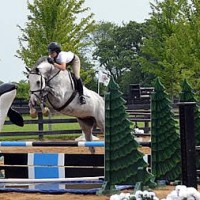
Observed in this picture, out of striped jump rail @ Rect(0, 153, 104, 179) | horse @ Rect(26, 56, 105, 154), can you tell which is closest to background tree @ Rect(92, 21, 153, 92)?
horse @ Rect(26, 56, 105, 154)

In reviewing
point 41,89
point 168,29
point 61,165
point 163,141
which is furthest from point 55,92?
point 168,29

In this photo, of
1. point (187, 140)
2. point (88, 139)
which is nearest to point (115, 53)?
point (88, 139)

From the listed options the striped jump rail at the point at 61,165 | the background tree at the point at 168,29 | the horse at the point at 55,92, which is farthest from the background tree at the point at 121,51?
the striped jump rail at the point at 61,165

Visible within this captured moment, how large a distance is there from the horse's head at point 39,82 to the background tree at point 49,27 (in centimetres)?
1299

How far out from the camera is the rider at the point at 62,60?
9797 mm

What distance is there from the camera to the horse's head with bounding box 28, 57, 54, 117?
9711 millimetres

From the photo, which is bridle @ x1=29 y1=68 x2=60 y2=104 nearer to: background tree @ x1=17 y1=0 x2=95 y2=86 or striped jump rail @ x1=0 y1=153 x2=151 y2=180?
striped jump rail @ x1=0 y1=153 x2=151 y2=180

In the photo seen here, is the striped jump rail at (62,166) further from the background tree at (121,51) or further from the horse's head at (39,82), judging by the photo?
the background tree at (121,51)

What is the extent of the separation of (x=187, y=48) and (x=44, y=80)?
16018 millimetres

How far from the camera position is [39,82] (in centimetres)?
970

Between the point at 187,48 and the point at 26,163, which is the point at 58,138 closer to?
the point at 187,48

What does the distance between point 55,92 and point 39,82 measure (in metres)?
0.34

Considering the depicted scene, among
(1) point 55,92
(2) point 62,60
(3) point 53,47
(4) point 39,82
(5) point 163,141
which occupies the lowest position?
(5) point 163,141

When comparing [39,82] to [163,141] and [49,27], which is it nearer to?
[163,141]
